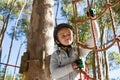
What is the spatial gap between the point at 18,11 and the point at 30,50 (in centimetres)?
993

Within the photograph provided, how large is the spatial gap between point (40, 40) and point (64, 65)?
0.54 m

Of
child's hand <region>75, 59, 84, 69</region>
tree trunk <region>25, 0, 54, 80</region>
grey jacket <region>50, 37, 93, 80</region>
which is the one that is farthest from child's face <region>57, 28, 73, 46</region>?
tree trunk <region>25, 0, 54, 80</region>

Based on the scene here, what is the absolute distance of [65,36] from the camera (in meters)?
1.63

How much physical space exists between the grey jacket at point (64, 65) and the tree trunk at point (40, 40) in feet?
Result: 1.15

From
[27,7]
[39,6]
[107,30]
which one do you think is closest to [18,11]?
[27,7]

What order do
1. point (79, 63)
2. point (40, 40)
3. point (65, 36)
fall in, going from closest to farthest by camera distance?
point (79, 63), point (65, 36), point (40, 40)

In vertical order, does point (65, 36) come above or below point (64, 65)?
above

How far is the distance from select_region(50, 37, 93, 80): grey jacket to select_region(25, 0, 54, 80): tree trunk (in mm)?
350

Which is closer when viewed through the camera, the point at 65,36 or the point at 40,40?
the point at 65,36

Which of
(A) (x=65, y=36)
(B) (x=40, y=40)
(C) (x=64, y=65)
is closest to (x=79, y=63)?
(C) (x=64, y=65)

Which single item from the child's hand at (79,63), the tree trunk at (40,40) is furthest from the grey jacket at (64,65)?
the tree trunk at (40,40)

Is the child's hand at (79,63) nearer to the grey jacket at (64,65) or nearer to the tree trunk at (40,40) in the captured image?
the grey jacket at (64,65)

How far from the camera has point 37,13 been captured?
2205 millimetres

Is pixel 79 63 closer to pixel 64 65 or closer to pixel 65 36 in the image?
pixel 64 65
